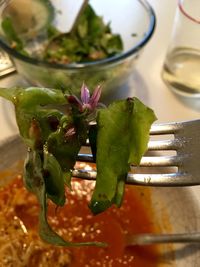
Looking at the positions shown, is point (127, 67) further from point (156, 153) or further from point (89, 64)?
point (156, 153)

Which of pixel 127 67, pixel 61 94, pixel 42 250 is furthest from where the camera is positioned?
pixel 127 67

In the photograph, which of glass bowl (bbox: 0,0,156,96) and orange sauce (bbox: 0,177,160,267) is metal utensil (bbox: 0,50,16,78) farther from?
orange sauce (bbox: 0,177,160,267)

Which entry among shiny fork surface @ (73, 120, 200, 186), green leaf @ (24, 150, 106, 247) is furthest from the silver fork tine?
green leaf @ (24, 150, 106, 247)

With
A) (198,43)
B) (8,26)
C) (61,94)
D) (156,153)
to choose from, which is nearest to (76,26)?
(8,26)

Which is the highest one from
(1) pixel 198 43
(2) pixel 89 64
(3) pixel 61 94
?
(3) pixel 61 94

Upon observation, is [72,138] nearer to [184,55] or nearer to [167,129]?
[167,129]

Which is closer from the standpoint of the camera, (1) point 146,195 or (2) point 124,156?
(2) point 124,156

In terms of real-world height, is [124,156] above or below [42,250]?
above

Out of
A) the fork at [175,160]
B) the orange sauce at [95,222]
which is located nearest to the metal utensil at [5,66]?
the orange sauce at [95,222]
